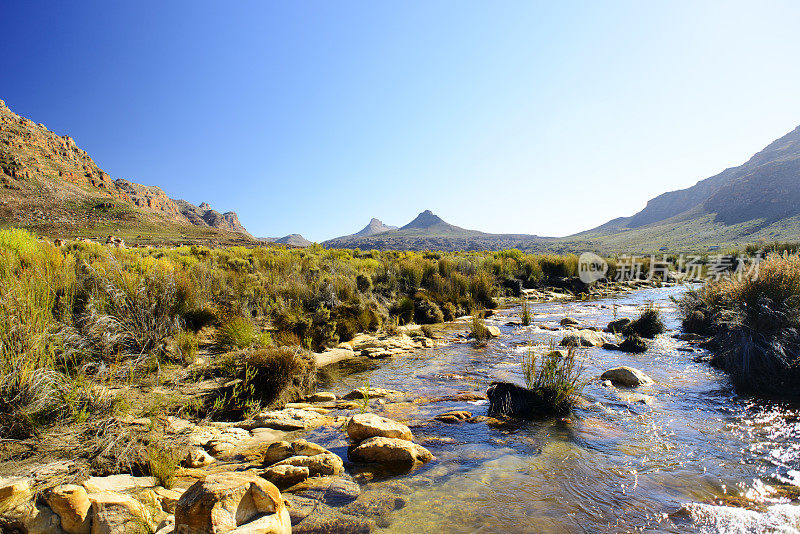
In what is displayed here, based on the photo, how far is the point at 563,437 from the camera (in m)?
4.67

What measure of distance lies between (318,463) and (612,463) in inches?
132

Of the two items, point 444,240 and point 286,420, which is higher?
point 444,240

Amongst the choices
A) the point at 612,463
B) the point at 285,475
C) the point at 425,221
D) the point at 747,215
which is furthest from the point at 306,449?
the point at 425,221

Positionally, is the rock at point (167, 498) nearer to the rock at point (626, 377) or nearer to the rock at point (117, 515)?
the rock at point (117, 515)

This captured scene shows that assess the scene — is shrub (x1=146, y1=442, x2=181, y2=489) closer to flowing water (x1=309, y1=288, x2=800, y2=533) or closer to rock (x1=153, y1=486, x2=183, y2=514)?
rock (x1=153, y1=486, x2=183, y2=514)

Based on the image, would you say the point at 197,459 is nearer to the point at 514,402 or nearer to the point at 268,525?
the point at 268,525

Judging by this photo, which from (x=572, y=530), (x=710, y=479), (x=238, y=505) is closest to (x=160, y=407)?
(x=238, y=505)

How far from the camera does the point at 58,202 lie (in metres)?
57.9

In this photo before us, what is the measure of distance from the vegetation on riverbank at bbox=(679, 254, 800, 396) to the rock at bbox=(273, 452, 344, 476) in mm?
7319

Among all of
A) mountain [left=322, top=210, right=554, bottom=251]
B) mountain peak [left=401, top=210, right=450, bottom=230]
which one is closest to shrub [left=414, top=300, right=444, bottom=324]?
mountain [left=322, top=210, right=554, bottom=251]

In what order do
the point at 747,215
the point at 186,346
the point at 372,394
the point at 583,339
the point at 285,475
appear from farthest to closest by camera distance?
the point at 747,215 < the point at 583,339 < the point at 186,346 < the point at 372,394 < the point at 285,475

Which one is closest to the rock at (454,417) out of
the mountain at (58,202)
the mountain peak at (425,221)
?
the mountain at (58,202)

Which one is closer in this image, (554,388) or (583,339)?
(554,388)

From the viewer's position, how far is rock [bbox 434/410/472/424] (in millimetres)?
5267
